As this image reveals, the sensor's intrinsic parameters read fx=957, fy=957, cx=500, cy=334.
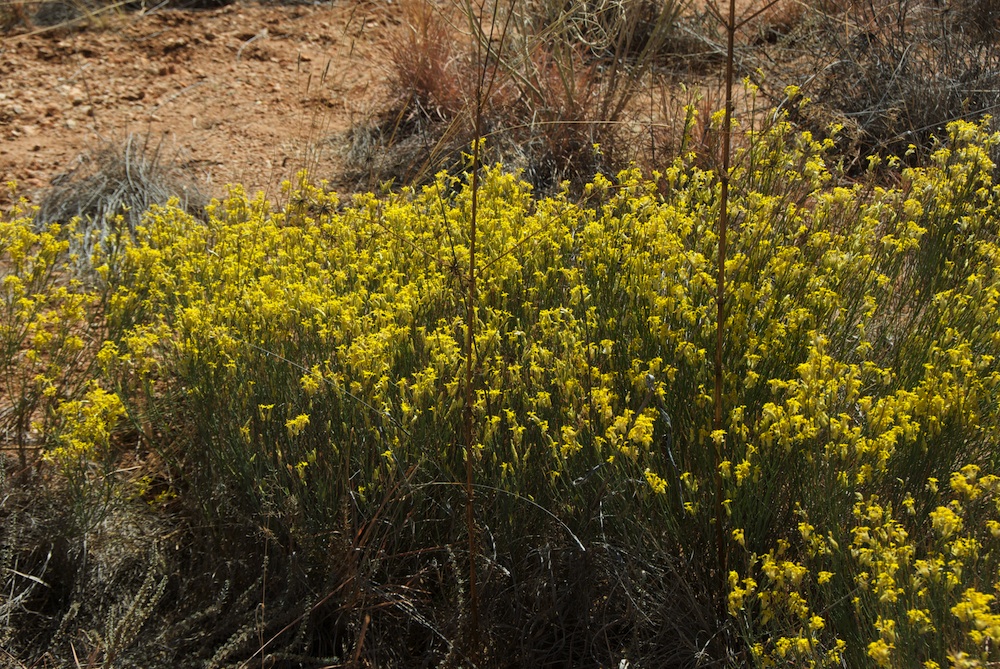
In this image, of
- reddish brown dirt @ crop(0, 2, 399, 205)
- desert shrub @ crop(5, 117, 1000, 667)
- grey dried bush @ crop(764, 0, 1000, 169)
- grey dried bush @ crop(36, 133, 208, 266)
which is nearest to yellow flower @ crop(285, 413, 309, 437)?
desert shrub @ crop(5, 117, 1000, 667)

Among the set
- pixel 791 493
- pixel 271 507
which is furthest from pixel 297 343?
pixel 791 493

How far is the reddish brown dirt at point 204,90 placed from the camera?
5.53 m

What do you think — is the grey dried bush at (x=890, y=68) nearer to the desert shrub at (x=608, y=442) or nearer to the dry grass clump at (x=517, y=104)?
the dry grass clump at (x=517, y=104)

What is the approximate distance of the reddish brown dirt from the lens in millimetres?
5527

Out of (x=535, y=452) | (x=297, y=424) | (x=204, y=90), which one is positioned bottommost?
(x=535, y=452)

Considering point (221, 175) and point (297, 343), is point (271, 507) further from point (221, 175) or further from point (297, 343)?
point (221, 175)

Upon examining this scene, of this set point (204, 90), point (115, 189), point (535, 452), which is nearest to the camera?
point (535, 452)

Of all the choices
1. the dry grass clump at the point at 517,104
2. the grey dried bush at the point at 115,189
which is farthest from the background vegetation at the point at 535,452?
the dry grass clump at the point at 517,104

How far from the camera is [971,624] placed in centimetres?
193

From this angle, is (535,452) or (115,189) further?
(115,189)

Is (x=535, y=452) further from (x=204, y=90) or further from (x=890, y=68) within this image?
(x=204, y=90)

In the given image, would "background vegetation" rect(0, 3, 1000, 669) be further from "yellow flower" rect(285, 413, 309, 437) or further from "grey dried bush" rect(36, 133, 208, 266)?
"grey dried bush" rect(36, 133, 208, 266)

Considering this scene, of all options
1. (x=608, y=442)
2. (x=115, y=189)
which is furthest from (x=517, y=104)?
(x=608, y=442)

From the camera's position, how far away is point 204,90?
6.21 meters
